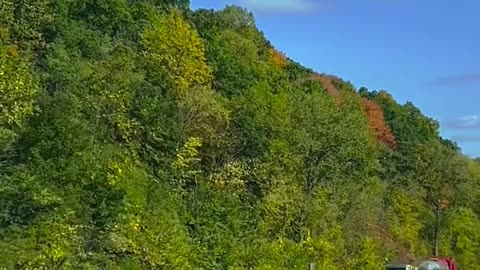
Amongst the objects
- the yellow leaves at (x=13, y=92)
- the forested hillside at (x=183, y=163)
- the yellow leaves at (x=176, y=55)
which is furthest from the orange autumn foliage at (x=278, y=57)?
the yellow leaves at (x=13, y=92)

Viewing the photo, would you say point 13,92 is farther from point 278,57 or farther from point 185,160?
point 278,57

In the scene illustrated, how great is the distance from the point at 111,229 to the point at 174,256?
3138mm

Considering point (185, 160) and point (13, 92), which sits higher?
point (185, 160)

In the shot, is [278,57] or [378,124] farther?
[378,124]

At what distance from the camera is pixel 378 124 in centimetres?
10806

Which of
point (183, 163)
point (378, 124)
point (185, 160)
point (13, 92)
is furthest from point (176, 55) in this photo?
point (378, 124)

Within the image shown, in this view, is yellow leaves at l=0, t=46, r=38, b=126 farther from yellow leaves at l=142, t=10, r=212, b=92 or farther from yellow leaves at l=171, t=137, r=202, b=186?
yellow leaves at l=142, t=10, r=212, b=92

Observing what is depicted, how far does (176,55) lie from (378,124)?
157 ft

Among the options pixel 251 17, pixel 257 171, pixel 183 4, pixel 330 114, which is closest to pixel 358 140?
pixel 330 114

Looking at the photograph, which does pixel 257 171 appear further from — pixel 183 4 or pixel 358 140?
pixel 183 4

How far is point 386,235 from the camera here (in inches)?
2837

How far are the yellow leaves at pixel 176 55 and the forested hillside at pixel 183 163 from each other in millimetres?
149

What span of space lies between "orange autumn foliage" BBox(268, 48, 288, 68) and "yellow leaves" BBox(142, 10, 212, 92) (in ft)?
90.6

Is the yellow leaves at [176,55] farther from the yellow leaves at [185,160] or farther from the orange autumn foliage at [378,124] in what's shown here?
the orange autumn foliage at [378,124]
